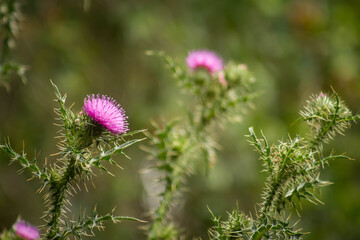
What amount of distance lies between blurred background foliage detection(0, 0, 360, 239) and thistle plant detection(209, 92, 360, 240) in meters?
2.47

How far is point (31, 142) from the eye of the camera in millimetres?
3865

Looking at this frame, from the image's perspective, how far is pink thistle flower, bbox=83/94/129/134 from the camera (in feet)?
4.68

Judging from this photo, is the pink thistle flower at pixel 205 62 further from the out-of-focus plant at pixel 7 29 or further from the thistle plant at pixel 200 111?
the out-of-focus plant at pixel 7 29

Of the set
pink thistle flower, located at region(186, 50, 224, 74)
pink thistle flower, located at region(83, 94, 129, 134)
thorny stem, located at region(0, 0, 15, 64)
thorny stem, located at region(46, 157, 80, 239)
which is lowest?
thorny stem, located at region(46, 157, 80, 239)

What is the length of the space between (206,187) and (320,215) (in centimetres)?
127

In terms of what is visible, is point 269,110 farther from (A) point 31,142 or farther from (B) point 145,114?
(A) point 31,142

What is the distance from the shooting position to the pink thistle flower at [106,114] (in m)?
1.43

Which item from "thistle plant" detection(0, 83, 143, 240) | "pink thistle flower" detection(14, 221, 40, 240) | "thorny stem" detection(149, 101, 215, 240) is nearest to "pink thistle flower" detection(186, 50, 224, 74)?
"thorny stem" detection(149, 101, 215, 240)

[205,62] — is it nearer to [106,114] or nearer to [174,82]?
[106,114]

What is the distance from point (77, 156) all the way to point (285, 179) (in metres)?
0.72

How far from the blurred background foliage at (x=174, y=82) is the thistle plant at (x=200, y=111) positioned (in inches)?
65.7

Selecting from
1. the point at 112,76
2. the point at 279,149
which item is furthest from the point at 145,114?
the point at 279,149

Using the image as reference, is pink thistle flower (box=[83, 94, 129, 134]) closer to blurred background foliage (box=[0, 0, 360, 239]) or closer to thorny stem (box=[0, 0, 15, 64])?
thorny stem (box=[0, 0, 15, 64])

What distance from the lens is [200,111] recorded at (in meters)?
2.34
